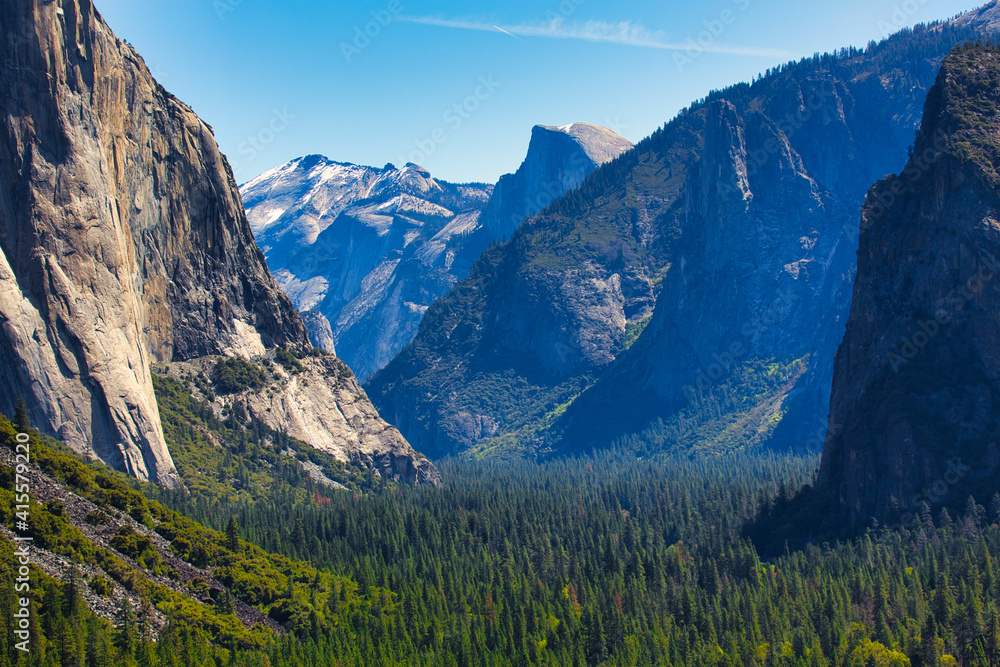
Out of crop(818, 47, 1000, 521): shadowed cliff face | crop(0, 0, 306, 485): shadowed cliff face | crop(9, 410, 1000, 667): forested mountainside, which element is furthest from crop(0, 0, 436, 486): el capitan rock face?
crop(818, 47, 1000, 521): shadowed cliff face

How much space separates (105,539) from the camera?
114875 millimetres

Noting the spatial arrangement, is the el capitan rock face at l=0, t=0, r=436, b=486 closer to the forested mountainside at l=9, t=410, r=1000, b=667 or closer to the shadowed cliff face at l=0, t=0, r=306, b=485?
the shadowed cliff face at l=0, t=0, r=306, b=485

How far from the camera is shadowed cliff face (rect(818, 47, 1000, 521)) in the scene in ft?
553

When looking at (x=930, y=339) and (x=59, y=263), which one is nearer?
(x=930, y=339)

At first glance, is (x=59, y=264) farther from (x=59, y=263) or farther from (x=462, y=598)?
(x=462, y=598)

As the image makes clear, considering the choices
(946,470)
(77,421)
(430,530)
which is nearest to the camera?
(946,470)

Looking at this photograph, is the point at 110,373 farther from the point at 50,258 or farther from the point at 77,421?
the point at 50,258

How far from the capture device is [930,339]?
7131 inches

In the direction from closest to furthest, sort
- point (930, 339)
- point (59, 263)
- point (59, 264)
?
1. point (930, 339)
2. point (59, 264)
3. point (59, 263)

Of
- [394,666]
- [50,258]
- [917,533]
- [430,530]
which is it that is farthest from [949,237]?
[50,258]

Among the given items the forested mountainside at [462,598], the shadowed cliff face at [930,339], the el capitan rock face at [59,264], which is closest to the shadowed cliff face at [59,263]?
the el capitan rock face at [59,264]

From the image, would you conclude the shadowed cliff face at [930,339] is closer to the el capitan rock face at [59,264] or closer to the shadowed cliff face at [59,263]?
the shadowed cliff face at [59,263]

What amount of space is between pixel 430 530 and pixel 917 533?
3386 inches

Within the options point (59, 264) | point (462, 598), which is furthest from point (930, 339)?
point (59, 264)
